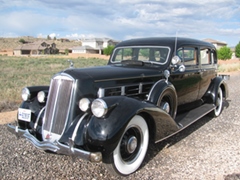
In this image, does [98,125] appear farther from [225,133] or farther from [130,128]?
[225,133]

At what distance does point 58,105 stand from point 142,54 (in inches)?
93.3

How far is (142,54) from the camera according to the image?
17.1ft

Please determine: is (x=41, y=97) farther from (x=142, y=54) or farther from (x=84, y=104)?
(x=142, y=54)

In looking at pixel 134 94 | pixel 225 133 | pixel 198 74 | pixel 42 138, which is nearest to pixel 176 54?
pixel 198 74

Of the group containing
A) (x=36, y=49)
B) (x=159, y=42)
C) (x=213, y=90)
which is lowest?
(x=213, y=90)

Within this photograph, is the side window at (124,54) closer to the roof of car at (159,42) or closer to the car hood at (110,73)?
the roof of car at (159,42)

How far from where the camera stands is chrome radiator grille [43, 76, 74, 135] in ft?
11.3

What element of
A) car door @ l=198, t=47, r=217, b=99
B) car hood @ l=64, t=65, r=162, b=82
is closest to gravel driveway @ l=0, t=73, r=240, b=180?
car hood @ l=64, t=65, r=162, b=82

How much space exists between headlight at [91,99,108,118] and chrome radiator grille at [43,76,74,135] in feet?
1.57

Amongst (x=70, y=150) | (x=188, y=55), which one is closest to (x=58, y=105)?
(x=70, y=150)

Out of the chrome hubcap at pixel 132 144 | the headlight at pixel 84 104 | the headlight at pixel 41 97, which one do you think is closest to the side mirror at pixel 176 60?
the chrome hubcap at pixel 132 144

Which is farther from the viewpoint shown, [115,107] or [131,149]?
[131,149]

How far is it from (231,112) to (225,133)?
1.99m

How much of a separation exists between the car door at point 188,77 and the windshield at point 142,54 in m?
0.35
